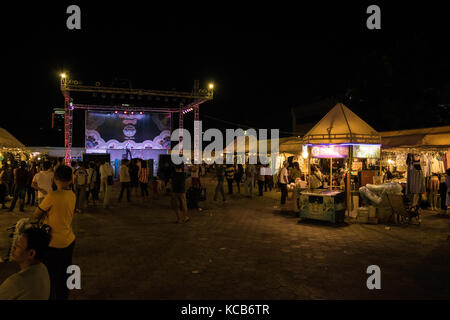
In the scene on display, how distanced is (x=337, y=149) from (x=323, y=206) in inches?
102

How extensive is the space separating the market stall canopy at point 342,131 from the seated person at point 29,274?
9.04 metres

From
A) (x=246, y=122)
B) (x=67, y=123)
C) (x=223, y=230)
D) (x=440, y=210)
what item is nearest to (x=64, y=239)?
(x=223, y=230)

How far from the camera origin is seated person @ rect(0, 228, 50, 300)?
7.16 ft

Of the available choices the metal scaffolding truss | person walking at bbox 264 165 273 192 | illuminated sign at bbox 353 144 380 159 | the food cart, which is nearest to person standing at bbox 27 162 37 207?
the metal scaffolding truss

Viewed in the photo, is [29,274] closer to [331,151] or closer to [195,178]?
[331,151]

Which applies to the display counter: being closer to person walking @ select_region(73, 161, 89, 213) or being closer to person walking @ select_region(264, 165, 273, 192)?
person walking @ select_region(73, 161, 89, 213)

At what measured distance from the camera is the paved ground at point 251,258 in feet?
14.8

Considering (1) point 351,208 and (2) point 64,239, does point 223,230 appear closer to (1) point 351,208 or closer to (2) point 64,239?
(1) point 351,208

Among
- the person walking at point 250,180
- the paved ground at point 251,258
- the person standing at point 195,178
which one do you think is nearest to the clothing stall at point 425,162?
the paved ground at point 251,258

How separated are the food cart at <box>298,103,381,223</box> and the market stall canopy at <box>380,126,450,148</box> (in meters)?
3.12

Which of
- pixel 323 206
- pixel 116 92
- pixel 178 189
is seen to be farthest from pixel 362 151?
pixel 116 92

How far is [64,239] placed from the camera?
350 cm

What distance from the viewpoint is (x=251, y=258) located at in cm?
599
